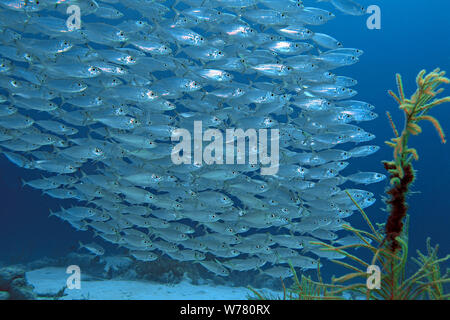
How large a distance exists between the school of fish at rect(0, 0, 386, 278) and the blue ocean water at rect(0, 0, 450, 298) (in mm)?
8909

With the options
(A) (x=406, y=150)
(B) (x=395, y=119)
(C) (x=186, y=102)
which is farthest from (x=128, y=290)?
(B) (x=395, y=119)

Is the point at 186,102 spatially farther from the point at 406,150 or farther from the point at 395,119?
the point at 395,119

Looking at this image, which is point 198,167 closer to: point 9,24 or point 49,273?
point 9,24

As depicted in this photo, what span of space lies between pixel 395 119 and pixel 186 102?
583 inches

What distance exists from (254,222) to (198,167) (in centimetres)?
152

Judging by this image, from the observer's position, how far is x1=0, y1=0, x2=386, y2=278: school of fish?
5309 millimetres

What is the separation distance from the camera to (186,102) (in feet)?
19.8

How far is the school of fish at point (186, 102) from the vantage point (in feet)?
17.4

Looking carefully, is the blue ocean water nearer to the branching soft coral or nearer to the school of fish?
the school of fish

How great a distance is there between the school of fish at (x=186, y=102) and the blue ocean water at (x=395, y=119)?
8909 millimetres

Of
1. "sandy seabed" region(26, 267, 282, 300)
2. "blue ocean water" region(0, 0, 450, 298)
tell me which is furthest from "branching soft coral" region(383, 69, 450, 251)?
"blue ocean water" region(0, 0, 450, 298)

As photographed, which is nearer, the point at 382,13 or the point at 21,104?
the point at 21,104

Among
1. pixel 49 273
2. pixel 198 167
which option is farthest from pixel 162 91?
pixel 49 273

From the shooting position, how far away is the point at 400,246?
2188 mm
